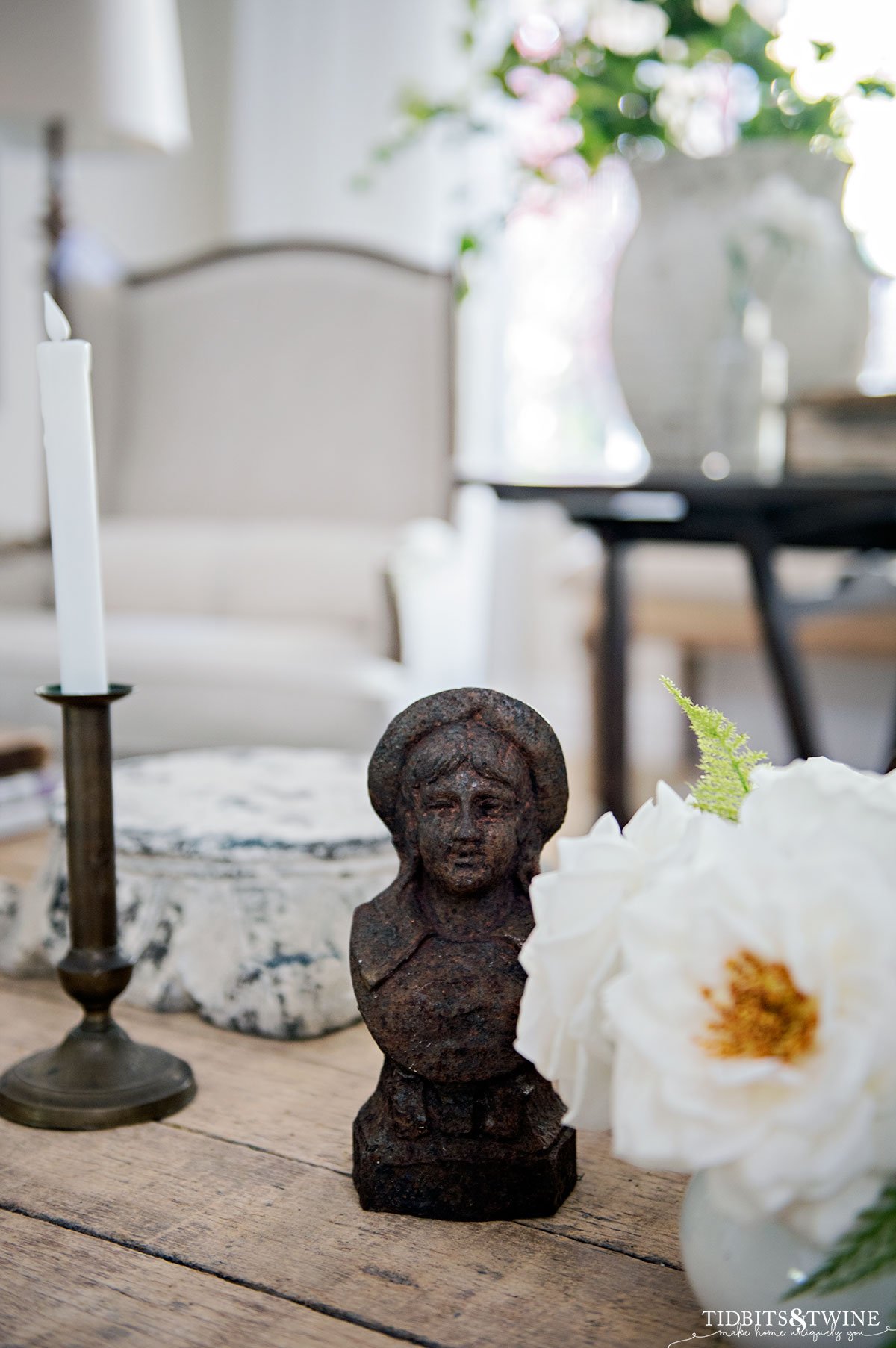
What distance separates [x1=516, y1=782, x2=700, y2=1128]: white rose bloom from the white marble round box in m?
0.46

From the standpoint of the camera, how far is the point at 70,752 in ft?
2.48

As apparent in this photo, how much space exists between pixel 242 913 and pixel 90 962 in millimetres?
209

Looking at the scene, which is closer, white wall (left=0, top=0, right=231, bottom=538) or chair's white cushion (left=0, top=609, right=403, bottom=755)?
chair's white cushion (left=0, top=609, right=403, bottom=755)

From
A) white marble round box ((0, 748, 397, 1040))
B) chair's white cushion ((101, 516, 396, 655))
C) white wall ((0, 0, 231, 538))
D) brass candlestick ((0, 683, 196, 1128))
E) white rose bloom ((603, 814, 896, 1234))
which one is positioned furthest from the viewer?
white wall ((0, 0, 231, 538))

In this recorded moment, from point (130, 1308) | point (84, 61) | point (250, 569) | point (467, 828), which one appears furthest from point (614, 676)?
point (84, 61)

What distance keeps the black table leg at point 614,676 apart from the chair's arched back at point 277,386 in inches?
21.9

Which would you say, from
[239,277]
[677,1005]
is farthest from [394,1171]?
[239,277]

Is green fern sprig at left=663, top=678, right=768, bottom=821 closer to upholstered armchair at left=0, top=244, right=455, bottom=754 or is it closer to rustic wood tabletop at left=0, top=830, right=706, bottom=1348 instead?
rustic wood tabletop at left=0, top=830, right=706, bottom=1348

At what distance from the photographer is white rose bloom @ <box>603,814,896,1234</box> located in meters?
0.41

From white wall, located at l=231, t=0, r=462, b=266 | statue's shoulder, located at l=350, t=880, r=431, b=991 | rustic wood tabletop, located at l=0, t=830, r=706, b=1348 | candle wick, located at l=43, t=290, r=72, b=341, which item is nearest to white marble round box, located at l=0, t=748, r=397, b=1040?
rustic wood tabletop, located at l=0, t=830, r=706, b=1348

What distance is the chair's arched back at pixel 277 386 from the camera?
2396 millimetres

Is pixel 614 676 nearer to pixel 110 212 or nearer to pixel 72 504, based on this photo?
pixel 72 504

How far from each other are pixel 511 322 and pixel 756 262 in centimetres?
225

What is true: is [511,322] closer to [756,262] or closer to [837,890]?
[756,262]
